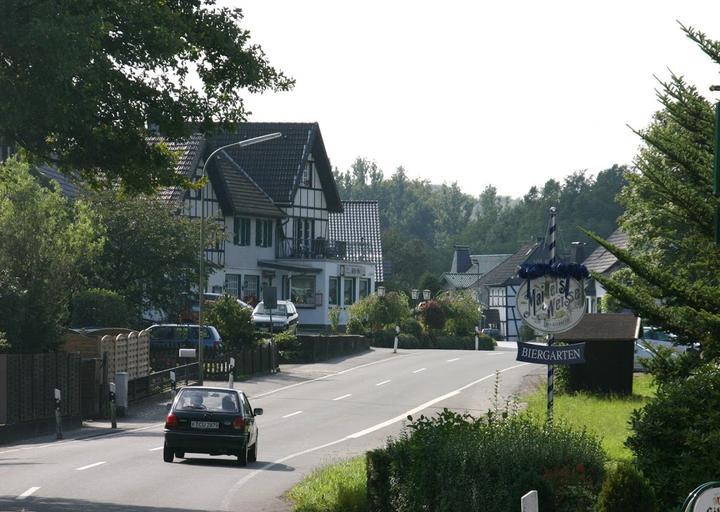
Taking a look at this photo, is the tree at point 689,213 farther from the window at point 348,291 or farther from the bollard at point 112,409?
the window at point 348,291

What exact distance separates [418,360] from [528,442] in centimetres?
4666

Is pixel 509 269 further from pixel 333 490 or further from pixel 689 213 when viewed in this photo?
pixel 333 490

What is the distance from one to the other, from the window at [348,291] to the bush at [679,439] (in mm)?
72076

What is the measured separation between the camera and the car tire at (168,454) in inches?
989

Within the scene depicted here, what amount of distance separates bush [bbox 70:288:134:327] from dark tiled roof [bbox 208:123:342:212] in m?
32.4

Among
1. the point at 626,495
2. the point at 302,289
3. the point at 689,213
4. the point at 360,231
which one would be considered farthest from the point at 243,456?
the point at 360,231

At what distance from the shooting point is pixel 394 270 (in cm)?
14300

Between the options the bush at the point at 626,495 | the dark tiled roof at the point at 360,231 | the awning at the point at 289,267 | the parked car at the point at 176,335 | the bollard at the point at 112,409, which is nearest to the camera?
the bush at the point at 626,495

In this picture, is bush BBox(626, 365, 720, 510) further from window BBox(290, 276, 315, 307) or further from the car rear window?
window BBox(290, 276, 315, 307)

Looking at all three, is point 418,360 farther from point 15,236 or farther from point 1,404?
point 1,404

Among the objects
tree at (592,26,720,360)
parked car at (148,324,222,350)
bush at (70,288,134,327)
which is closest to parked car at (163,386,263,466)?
tree at (592,26,720,360)

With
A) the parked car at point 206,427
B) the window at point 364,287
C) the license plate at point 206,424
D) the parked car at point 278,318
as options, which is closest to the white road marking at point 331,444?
the parked car at point 206,427

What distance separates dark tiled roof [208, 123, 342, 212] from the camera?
8038 cm

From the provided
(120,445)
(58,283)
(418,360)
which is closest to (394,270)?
(418,360)
